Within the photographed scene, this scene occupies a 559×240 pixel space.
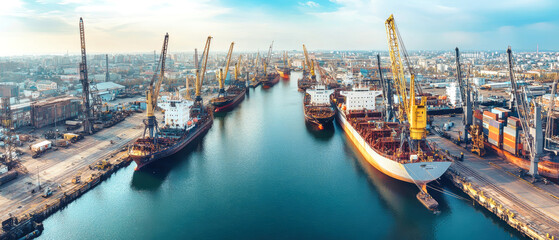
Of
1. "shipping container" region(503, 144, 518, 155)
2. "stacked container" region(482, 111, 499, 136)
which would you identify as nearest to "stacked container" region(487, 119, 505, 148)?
"stacked container" region(482, 111, 499, 136)

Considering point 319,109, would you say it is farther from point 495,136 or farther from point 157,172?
point 157,172

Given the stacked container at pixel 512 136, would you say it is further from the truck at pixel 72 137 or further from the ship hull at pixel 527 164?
the truck at pixel 72 137

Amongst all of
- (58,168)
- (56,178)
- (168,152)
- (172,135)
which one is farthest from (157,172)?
(58,168)

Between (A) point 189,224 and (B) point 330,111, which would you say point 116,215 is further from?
(B) point 330,111

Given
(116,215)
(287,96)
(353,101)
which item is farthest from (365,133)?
(287,96)

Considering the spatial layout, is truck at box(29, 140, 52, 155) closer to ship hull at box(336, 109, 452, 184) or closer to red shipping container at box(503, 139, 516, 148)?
ship hull at box(336, 109, 452, 184)

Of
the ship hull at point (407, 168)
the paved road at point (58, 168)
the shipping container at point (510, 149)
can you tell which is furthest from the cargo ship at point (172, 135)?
the shipping container at point (510, 149)
